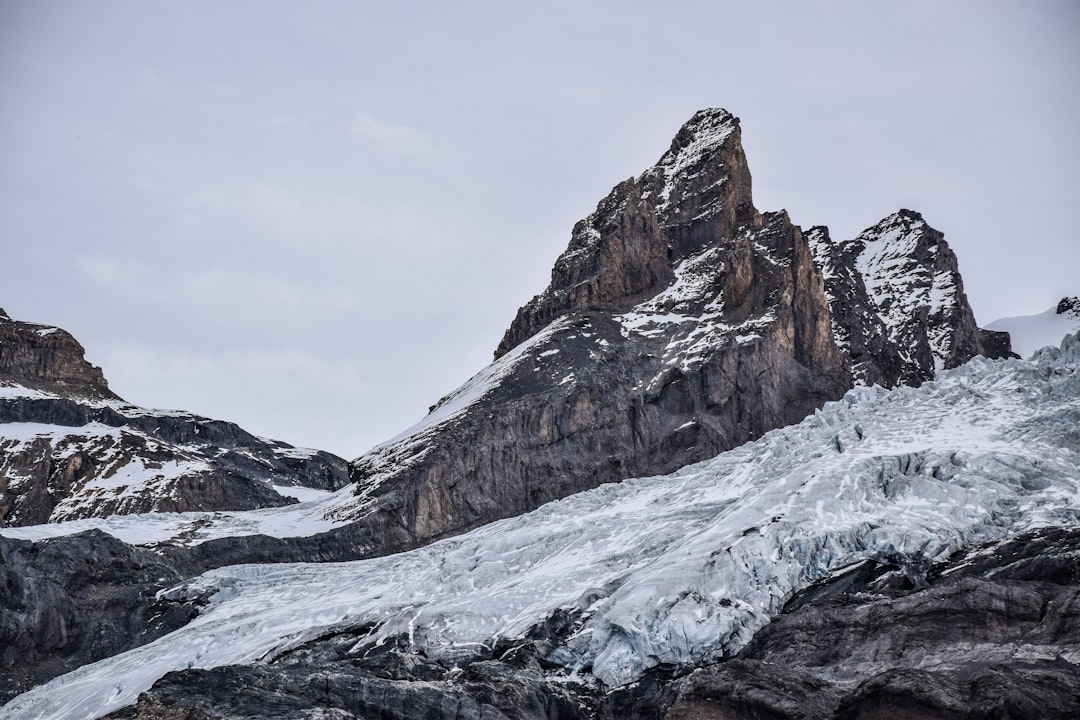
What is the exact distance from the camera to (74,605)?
99562 millimetres

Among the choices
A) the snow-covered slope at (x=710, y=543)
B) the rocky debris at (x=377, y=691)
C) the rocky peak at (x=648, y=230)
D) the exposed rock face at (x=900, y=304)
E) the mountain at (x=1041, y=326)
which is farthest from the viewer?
the mountain at (x=1041, y=326)

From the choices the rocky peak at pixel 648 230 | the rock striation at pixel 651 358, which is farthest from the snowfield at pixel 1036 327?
the rocky peak at pixel 648 230

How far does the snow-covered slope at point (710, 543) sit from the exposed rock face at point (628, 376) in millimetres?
18627

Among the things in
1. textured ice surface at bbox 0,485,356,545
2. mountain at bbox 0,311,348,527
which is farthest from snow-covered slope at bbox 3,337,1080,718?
mountain at bbox 0,311,348,527

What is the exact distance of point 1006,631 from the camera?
5622 centimetres

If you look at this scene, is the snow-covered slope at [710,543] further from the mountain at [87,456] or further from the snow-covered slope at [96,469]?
the mountain at [87,456]

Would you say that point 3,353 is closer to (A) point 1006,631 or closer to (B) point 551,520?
(B) point 551,520

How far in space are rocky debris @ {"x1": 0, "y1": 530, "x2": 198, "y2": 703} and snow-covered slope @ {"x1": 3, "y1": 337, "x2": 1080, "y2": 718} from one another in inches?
257

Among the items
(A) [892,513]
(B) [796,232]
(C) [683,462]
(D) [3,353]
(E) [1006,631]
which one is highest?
(D) [3,353]

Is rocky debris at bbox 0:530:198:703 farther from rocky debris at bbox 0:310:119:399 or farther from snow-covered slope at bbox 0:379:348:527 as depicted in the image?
rocky debris at bbox 0:310:119:399

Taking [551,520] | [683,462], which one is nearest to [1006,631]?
[551,520]

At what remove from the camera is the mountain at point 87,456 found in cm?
15775

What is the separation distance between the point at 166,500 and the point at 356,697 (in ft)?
337

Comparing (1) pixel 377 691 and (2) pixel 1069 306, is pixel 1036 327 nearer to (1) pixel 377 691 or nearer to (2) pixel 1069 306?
(2) pixel 1069 306
